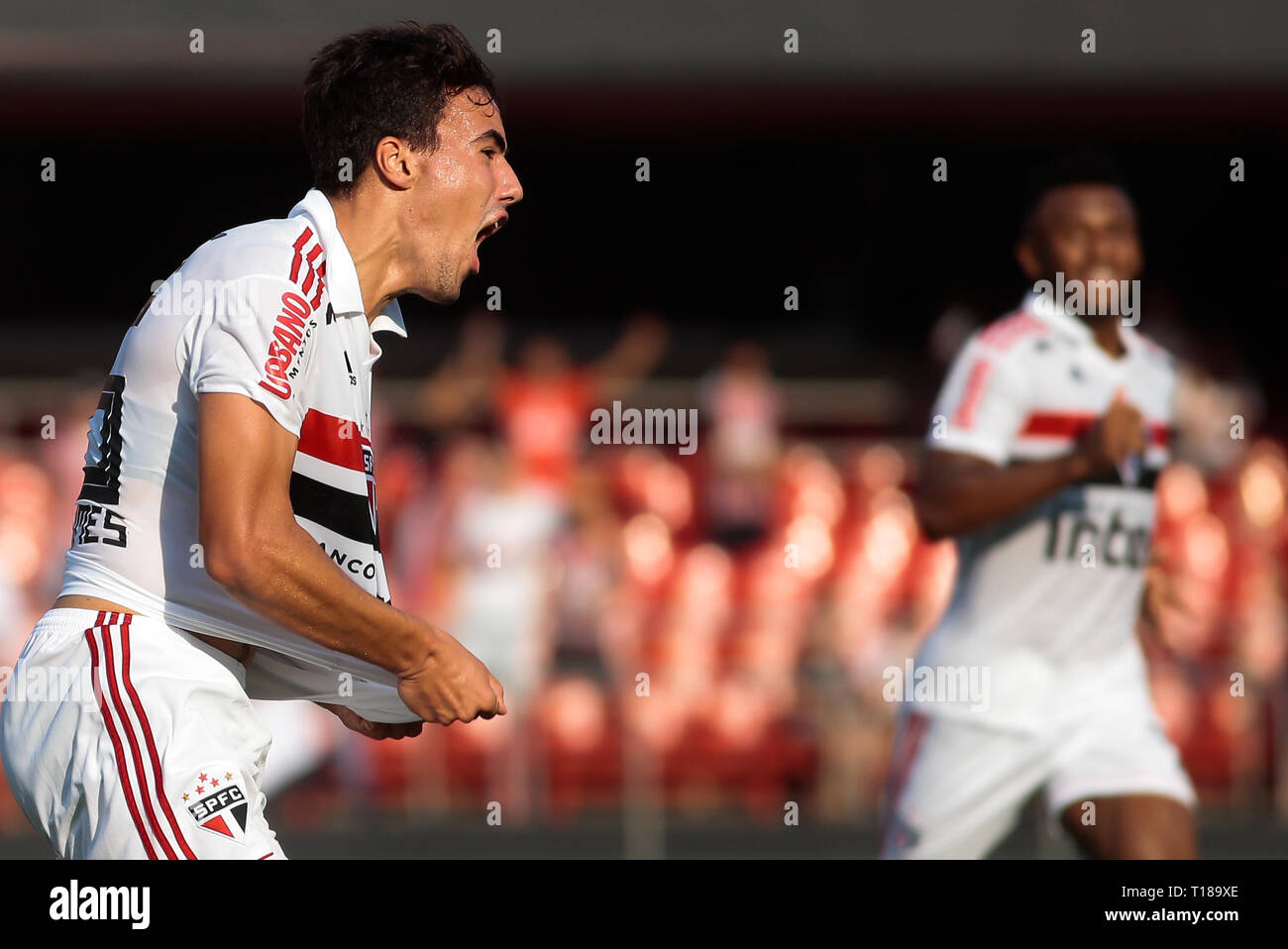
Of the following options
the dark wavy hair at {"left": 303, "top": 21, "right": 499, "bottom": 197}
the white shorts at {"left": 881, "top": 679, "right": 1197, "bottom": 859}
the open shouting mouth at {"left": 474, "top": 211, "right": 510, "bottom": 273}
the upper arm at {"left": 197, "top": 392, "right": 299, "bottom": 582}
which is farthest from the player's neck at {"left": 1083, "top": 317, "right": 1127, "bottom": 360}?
the upper arm at {"left": 197, "top": 392, "right": 299, "bottom": 582}

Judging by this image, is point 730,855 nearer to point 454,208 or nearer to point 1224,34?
point 454,208

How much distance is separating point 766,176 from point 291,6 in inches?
153

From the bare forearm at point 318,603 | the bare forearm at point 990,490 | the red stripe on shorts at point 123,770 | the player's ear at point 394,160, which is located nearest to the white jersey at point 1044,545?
the bare forearm at point 990,490

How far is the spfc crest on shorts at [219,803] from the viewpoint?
252cm

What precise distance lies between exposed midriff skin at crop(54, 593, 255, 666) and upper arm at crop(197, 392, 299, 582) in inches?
12.7

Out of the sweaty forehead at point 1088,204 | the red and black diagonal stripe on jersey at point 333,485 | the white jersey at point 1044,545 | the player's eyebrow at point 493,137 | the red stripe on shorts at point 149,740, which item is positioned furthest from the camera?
the sweaty forehead at point 1088,204

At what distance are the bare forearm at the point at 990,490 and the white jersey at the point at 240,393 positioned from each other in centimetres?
184

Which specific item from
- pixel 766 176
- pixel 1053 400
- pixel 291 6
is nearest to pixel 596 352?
pixel 766 176

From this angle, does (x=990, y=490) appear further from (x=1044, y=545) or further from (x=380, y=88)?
(x=380, y=88)

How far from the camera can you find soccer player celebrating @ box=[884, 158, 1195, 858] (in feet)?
13.6

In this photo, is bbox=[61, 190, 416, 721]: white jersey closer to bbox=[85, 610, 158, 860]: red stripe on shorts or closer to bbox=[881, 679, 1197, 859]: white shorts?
bbox=[85, 610, 158, 860]: red stripe on shorts

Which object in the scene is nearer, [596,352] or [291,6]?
[291,6]

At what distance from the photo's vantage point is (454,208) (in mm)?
2871

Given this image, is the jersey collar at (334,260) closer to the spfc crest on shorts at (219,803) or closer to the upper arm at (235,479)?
the upper arm at (235,479)
